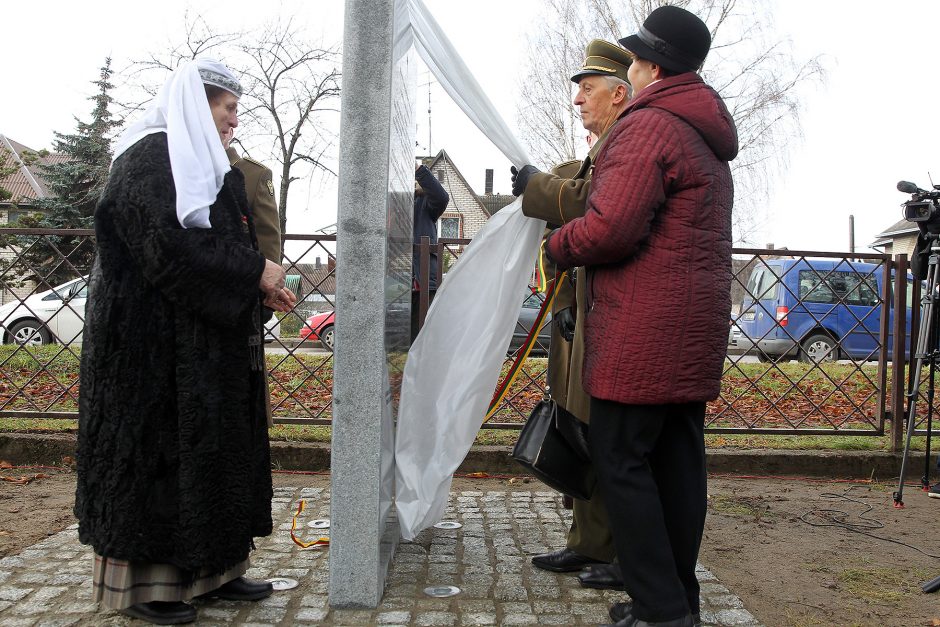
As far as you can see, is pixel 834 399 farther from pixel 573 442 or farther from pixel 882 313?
pixel 573 442

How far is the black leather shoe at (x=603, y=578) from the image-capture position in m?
2.99

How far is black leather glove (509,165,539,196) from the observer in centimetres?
308

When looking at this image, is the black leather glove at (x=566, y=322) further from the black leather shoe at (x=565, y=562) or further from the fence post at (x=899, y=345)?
the fence post at (x=899, y=345)

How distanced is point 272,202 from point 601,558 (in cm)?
202

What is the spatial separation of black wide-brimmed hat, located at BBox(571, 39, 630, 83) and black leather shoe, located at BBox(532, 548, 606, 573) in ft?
6.36

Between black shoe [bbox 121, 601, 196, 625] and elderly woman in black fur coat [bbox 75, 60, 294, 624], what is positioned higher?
elderly woman in black fur coat [bbox 75, 60, 294, 624]

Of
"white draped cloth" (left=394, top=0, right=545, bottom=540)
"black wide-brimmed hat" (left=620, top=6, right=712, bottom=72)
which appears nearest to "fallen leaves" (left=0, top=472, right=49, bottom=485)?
"white draped cloth" (left=394, top=0, right=545, bottom=540)

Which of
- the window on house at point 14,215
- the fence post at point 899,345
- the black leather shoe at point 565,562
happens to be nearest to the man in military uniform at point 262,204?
the black leather shoe at point 565,562

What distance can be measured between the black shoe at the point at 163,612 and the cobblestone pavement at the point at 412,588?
0.04 m

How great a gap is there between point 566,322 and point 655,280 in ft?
2.38

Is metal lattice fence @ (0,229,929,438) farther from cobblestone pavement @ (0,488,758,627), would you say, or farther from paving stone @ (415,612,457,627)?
paving stone @ (415,612,457,627)

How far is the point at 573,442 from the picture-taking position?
2.93m

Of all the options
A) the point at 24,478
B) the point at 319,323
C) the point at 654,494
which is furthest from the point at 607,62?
the point at 319,323

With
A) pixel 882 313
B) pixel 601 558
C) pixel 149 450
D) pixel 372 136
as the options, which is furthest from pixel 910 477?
pixel 149 450
